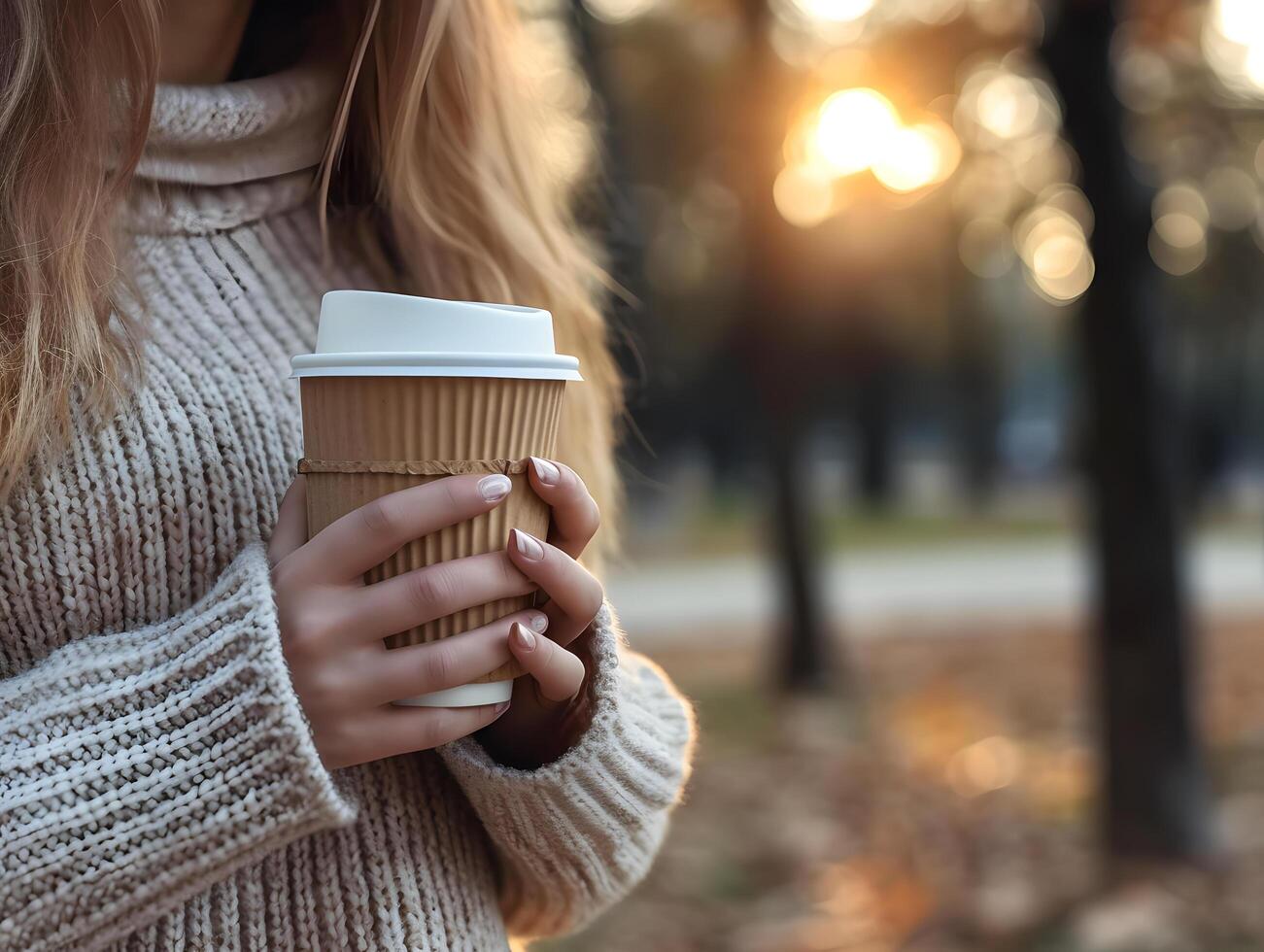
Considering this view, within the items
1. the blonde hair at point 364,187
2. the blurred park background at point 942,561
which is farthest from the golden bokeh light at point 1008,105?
the blonde hair at point 364,187

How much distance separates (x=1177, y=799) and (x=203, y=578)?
13.0 ft

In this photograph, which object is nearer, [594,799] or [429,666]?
[429,666]

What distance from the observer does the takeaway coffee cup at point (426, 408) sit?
3.15 feet

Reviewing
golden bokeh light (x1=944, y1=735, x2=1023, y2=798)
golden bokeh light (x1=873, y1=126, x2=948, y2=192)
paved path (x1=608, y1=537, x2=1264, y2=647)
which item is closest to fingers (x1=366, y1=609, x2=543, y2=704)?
golden bokeh light (x1=944, y1=735, x2=1023, y2=798)

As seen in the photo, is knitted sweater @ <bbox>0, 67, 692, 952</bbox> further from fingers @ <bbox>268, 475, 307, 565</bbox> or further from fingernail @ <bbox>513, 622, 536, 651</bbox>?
fingernail @ <bbox>513, 622, 536, 651</bbox>

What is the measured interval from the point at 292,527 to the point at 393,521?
0.58 ft

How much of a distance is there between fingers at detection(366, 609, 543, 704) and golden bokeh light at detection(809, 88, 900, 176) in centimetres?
640

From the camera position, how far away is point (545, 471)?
102 centimetres

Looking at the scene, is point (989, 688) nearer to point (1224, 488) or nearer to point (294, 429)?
point (294, 429)

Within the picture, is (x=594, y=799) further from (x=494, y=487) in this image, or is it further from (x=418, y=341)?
(x=418, y=341)

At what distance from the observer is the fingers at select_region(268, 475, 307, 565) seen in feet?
3.51

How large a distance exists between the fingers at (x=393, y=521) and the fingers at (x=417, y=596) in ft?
0.09

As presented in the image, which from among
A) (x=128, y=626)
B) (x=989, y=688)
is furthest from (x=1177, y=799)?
(x=128, y=626)

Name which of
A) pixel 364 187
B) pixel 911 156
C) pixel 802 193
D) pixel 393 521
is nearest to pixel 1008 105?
pixel 911 156
